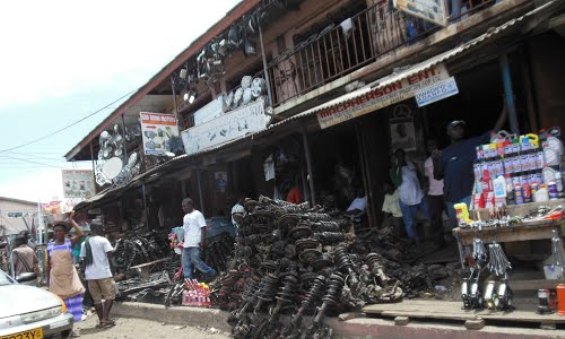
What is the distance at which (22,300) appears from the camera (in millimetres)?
5891

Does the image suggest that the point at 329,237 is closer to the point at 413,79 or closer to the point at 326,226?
the point at 326,226

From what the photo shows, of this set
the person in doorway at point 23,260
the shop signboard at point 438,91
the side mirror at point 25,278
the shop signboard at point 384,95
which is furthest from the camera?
the person in doorway at point 23,260

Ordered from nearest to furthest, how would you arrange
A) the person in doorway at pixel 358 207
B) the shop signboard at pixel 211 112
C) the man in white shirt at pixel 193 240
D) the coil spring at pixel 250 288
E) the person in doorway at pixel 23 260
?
the coil spring at pixel 250 288 < the man in white shirt at pixel 193 240 < the person in doorway at pixel 358 207 < the person in doorway at pixel 23 260 < the shop signboard at pixel 211 112

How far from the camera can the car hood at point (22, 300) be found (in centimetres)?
563

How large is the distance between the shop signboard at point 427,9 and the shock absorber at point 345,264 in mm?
3503

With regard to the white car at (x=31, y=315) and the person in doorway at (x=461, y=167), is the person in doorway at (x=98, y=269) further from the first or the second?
the person in doorway at (x=461, y=167)

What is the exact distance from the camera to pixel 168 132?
15.0 meters

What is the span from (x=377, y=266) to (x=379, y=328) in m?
1.22

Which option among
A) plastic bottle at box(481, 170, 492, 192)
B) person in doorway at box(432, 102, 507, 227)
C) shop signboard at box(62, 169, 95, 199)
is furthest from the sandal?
shop signboard at box(62, 169, 95, 199)

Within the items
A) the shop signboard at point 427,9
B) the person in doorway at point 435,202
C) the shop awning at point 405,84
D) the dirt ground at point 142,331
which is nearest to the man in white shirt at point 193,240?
the dirt ground at point 142,331

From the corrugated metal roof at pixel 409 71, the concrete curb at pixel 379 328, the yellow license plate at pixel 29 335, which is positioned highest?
the corrugated metal roof at pixel 409 71

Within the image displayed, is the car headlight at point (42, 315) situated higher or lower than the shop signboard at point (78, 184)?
lower

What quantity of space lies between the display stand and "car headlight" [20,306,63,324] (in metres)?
4.74

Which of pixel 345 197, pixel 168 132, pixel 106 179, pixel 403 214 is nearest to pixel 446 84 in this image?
pixel 403 214
